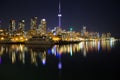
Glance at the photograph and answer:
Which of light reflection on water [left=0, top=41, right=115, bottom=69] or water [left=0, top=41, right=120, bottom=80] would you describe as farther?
light reflection on water [left=0, top=41, right=115, bottom=69]

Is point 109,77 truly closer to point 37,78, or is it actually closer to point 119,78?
point 119,78

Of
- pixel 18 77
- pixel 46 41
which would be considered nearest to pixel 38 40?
pixel 46 41

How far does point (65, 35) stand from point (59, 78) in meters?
152

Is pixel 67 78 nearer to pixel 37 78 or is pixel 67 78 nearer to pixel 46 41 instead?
pixel 37 78

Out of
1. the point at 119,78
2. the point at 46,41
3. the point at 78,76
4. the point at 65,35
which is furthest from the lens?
the point at 65,35

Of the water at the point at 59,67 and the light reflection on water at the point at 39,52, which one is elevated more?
the light reflection on water at the point at 39,52

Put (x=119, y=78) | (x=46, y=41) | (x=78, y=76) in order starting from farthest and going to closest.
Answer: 1. (x=46, y=41)
2. (x=78, y=76)
3. (x=119, y=78)

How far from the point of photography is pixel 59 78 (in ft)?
62.0

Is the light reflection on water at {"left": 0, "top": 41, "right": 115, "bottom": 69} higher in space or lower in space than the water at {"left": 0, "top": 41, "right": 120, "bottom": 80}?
higher

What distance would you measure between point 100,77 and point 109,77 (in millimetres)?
724

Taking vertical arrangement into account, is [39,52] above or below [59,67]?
above

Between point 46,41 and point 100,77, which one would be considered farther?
point 46,41

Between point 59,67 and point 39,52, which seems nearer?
point 59,67

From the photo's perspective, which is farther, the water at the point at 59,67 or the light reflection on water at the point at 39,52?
the light reflection on water at the point at 39,52
